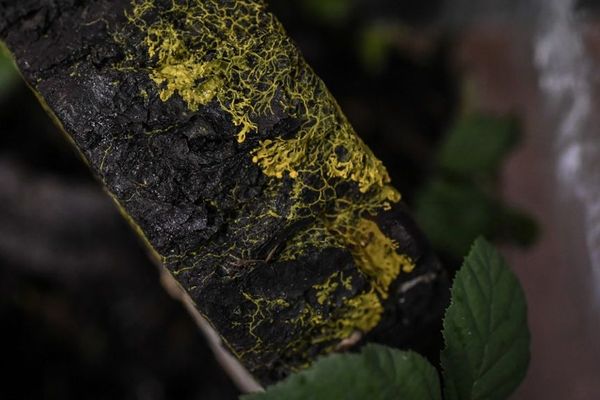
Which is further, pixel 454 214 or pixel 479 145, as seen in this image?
pixel 479 145

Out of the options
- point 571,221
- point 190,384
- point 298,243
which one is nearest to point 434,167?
point 571,221

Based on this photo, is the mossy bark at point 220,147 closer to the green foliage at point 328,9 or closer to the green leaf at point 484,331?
the green leaf at point 484,331

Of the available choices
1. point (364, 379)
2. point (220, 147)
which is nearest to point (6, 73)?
point (220, 147)

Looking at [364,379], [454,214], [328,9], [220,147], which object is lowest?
[454,214]

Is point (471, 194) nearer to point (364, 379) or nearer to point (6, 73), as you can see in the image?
point (364, 379)

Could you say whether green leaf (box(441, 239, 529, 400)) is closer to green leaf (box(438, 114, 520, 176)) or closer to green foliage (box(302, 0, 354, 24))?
green leaf (box(438, 114, 520, 176))

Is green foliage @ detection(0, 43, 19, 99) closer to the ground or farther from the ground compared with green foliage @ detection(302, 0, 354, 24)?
farther from the ground

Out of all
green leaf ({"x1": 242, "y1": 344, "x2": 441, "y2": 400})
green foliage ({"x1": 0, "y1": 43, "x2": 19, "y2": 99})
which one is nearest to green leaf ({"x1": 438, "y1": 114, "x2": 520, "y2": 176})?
green leaf ({"x1": 242, "y1": 344, "x2": 441, "y2": 400})

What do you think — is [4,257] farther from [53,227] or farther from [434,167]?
[434,167]
